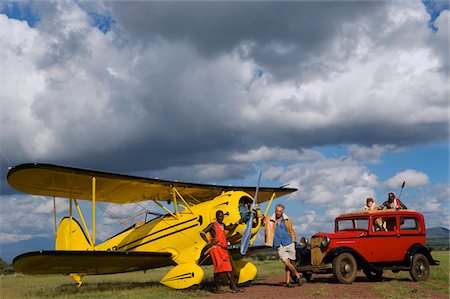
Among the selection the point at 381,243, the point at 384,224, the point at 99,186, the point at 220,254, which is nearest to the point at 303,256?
the point at 381,243

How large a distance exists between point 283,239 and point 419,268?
4.59m

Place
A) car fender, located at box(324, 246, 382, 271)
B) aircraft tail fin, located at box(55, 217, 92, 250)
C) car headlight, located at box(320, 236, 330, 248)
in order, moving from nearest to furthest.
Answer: car fender, located at box(324, 246, 382, 271) < car headlight, located at box(320, 236, 330, 248) < aircraft tail fin, located at box(55, 217, 92, 250)

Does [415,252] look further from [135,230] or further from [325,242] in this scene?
[135,230]

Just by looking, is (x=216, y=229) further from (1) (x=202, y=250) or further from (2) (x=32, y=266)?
(2) (x=32, y=266)

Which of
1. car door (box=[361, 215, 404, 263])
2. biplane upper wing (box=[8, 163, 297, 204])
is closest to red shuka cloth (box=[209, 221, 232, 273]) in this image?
biplane upper wing (box=[8, 163, 297, 204])

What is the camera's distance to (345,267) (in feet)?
42.7

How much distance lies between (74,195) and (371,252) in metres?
9.82

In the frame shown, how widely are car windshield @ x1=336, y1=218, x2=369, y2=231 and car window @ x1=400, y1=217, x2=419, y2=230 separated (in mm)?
1171

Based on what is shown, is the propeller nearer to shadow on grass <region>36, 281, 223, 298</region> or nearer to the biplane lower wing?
shadow on grass <region>36, 281, 223, 298</region>

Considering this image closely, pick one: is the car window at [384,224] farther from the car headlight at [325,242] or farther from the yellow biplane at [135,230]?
the yellow biplane at [135,230]

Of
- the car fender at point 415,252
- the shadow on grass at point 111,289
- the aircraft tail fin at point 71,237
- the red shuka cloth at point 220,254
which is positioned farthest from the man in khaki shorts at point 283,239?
the aircraft tail fin at point 71,237

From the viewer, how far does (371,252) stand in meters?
13.5

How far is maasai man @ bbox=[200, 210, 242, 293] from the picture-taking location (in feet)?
39.9

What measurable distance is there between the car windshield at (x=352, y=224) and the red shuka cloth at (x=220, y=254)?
13.7ft
